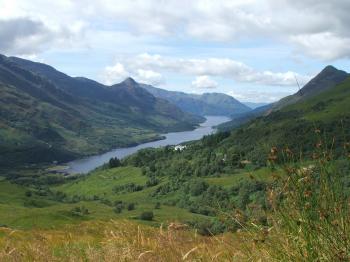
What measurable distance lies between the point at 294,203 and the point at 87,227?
29.3 feet

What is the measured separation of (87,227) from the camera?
1369 cm

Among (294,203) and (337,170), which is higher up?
(337,170)

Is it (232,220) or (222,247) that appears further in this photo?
(222,247)

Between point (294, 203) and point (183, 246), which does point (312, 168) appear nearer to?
point (294, 203)

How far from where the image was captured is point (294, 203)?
5762mm

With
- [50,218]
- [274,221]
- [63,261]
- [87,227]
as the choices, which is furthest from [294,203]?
[50,218]

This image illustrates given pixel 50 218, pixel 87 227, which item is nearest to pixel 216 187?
pixel 50 218

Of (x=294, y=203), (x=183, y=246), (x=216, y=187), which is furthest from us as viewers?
(x=216, y=187)

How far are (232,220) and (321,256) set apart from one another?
1143mm

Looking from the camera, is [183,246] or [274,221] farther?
[183,246]

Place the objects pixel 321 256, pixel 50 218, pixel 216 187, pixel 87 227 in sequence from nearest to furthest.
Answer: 1. pixel 321 256
2. pixel 87 227
3. pixel 50 218
4. pixel 216 187

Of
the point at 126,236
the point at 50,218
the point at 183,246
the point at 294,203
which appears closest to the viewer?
the point at 294,203

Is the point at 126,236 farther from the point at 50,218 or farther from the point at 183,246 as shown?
the point at 50,218

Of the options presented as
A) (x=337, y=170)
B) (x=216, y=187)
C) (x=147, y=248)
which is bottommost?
(x=216, y=187)
